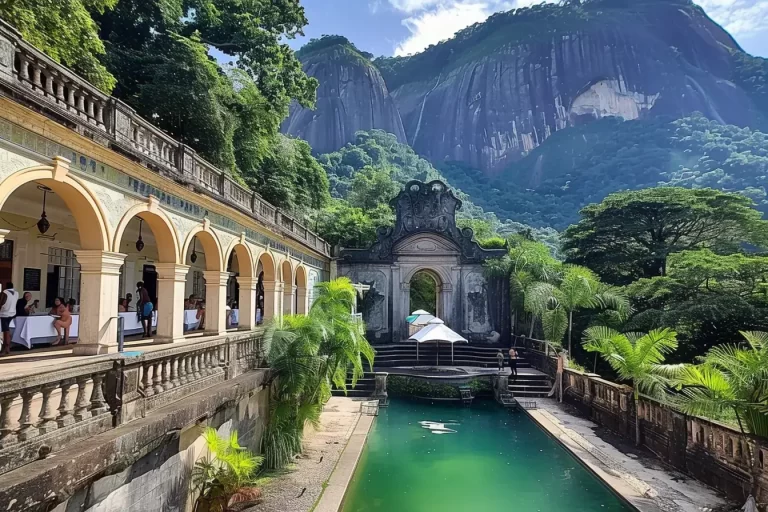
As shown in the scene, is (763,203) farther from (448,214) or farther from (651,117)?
(651,117)

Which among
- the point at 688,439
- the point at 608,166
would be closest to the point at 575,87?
the point at 608,166

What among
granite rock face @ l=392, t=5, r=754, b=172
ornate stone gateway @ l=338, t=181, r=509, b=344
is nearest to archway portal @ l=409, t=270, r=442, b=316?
ornate stone gateway @ l=338, t=181, r=509, b=344

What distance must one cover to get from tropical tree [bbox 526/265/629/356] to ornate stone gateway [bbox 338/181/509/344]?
155 inches

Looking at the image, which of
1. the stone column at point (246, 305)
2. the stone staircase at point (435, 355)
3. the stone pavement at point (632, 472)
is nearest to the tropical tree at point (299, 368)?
the stone column at point (246, 305)

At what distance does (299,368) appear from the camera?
9.08 m

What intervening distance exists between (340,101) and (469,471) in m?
86.4

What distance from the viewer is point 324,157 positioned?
63.7 meters

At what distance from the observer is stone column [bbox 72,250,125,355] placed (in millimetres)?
6016

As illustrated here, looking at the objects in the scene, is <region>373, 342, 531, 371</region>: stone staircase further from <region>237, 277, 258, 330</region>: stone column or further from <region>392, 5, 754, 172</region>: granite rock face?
<region>392, 5, 754, 172</region>: granite rock face

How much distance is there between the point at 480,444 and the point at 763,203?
47.0 metres

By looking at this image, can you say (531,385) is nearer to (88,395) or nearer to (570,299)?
(570,299)

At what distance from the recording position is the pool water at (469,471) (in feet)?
26.7

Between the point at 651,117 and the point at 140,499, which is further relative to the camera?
the point at 651,117

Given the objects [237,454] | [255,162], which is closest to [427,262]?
[255,162]
